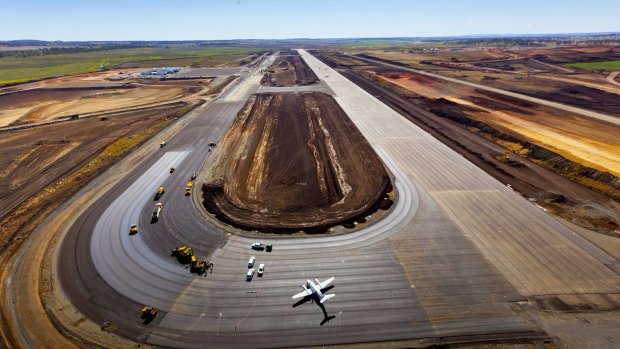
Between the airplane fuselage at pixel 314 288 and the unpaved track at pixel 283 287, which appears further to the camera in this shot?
the airplane fuselage at pixel 314 288

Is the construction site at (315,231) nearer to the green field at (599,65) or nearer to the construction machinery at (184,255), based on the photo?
the construction machinery at (184,255)

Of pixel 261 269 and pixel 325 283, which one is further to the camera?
pixel 261 269

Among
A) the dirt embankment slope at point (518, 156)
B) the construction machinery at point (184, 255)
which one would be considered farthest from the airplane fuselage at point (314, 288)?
the dirt embankment slope at point (518, 156)

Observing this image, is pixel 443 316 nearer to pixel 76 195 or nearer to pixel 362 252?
pixel 362 252

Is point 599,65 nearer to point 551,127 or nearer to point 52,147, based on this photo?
point 551,127

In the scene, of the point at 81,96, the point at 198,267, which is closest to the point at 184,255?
the point at 198,267

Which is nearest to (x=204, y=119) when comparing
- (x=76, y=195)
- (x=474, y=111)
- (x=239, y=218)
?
(x=76, y=195)
